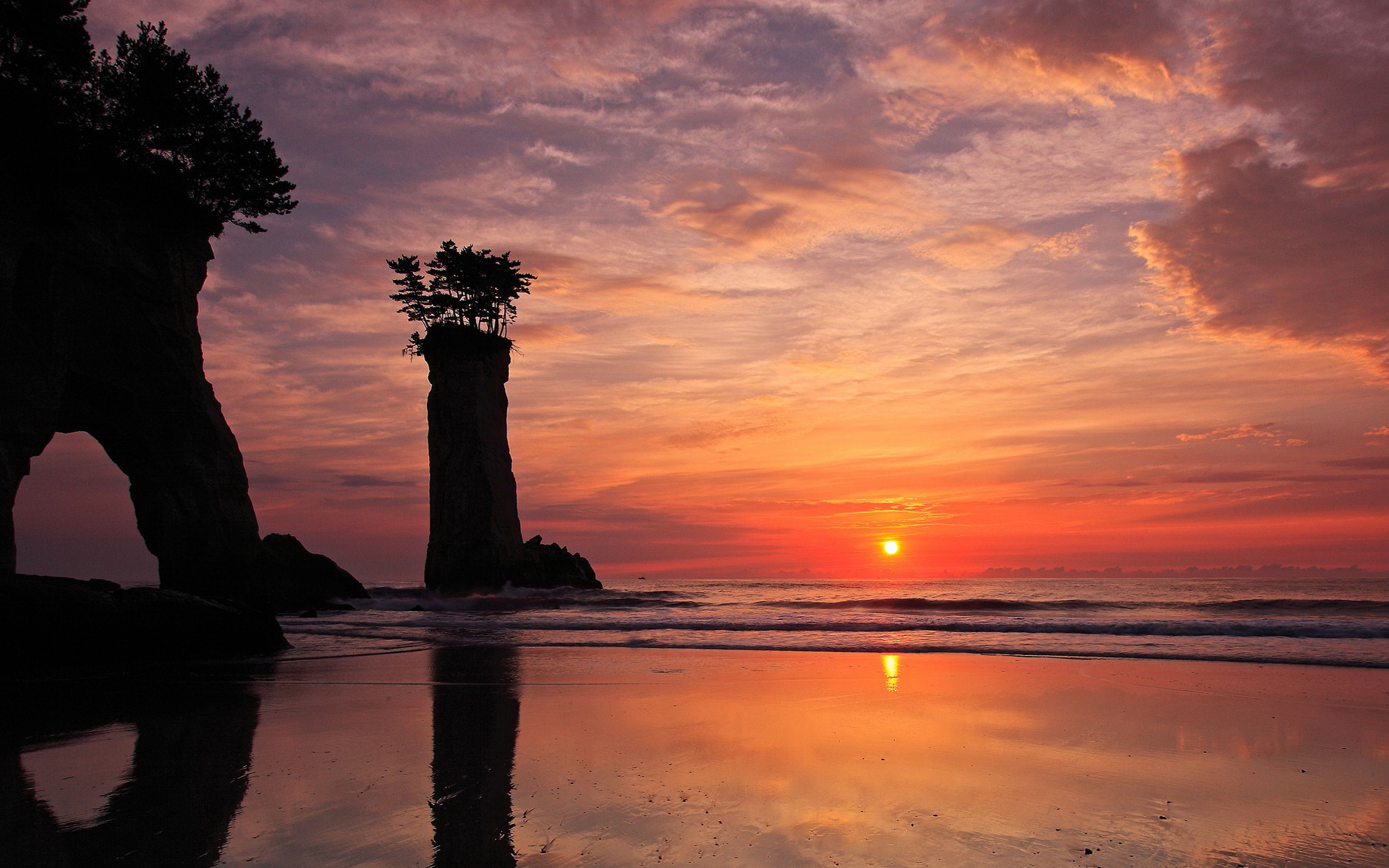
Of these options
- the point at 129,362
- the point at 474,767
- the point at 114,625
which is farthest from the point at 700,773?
the point at 129,362

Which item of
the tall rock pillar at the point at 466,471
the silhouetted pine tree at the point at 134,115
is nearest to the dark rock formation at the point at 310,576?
the tall rock pillar at the point at 466,471

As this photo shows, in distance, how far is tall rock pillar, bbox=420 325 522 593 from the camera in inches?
1559

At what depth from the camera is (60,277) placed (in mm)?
20984

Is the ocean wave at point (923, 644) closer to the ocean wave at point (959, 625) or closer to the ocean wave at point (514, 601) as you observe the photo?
the ocean wave at point (959, 625)

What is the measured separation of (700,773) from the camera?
5.95 m

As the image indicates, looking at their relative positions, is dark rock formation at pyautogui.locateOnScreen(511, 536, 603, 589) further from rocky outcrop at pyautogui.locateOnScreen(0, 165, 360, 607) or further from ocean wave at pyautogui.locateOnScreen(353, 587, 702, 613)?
rocky outcrop at pyautogui.locateOnScreen(0, 165, 360, 607)

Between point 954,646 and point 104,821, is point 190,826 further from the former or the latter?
point 954,646

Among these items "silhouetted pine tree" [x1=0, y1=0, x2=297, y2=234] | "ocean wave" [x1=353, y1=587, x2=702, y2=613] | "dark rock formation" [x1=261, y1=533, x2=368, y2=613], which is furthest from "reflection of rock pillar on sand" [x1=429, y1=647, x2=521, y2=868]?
"dark rock formation" [x1=261, y1=533, x2=368, y2=613]

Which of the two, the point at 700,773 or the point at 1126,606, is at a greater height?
the point at 700,773

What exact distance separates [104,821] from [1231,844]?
6.87m

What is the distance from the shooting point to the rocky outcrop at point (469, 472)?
3962cm

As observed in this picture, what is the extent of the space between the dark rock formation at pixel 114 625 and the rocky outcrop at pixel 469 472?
2384 centimetres

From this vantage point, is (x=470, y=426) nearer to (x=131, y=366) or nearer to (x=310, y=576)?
(x=310, y=576)

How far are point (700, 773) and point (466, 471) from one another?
36152 millimetres
